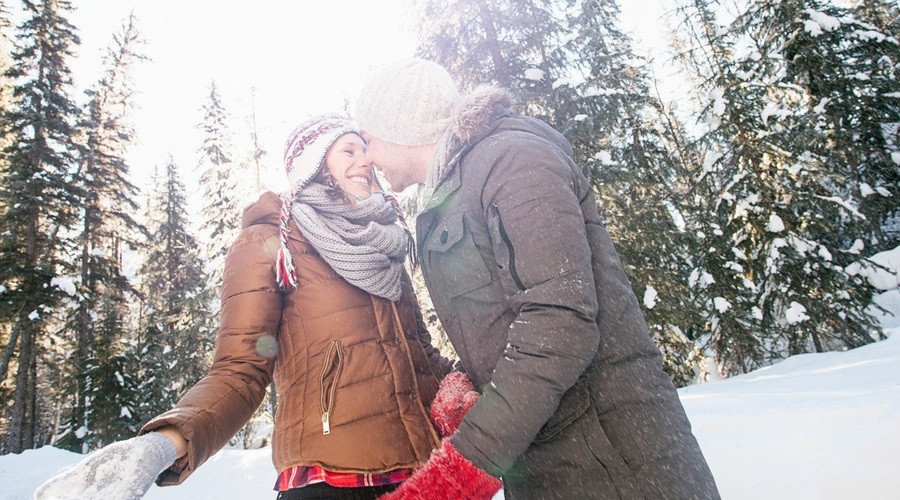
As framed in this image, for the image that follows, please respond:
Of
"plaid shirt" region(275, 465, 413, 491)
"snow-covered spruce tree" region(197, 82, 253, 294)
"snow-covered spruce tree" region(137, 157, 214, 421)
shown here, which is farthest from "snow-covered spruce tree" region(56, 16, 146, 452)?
"plaid shirt" region(275, 465, 413, 491)

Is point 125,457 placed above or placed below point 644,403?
above

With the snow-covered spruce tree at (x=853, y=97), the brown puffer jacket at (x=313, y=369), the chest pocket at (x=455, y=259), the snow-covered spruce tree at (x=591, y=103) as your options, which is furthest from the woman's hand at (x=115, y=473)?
the snow-covered spruce tree at (x=853, y=97)

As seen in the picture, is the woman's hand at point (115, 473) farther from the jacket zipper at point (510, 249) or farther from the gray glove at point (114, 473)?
the jacket zipper at point (510, 249)

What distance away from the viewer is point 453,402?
72.8 inches

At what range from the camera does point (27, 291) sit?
1638 cm

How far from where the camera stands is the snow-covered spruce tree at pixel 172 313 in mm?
18016

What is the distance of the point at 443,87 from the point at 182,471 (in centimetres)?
179

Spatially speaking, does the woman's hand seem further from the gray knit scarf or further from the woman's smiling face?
the woman's smiling face

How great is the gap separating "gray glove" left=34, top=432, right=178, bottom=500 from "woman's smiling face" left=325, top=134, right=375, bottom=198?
1.48 metres

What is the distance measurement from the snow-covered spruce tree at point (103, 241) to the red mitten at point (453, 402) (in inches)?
819

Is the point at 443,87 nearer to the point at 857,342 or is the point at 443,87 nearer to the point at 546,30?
the point at 546,30

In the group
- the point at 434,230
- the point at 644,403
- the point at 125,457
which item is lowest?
the point at 644,403

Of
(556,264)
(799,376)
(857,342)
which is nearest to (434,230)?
(556,264)

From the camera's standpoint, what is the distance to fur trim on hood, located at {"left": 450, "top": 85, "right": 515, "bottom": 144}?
1.75 metres
